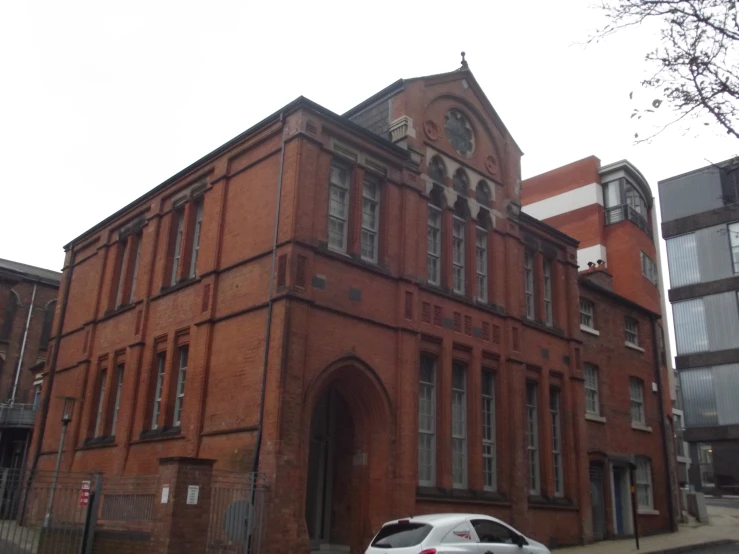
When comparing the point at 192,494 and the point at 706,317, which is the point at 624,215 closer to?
the point at 706,317

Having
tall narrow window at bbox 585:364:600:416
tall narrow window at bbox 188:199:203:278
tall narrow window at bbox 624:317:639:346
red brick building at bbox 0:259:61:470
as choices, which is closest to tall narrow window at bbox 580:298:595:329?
tall narrow window at bbox 585:364:600:416

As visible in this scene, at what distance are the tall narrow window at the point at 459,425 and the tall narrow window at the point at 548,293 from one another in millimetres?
5523

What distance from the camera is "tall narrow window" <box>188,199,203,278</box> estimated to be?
2106 cm

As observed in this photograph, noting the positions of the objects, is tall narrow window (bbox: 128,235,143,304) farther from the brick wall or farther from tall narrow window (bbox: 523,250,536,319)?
tall narrow window (bbox: 523,250,536,319)

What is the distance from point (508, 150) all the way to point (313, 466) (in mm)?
12318

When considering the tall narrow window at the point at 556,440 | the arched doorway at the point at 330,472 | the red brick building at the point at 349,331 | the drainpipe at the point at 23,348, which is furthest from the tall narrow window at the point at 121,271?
the drainpipe at the point at 23,348

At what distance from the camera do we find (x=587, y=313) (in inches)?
1089

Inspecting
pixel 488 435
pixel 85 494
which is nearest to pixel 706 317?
pixel 488 435

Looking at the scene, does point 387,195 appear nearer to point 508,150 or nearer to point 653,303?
point 508,150

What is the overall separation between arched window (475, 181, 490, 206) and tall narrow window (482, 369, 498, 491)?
535 centimetres

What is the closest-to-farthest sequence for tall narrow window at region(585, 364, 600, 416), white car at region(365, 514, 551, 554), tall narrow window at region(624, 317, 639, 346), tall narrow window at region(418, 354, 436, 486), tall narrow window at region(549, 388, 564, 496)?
white car at region(365, 514, 551, 554) < tall narrow window at region(418, 354, 436, 486) < tall narrow window at region(549, 388, 564, 496) < tall narrow window at region(585, 364, 600, 416) < tall narrow window at region(624, 317, 639, 346)

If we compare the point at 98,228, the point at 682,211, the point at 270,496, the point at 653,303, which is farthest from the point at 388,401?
the point at 682,211

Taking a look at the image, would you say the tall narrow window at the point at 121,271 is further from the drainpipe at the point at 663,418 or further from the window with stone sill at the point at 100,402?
the drainpipe at the point at 663,418

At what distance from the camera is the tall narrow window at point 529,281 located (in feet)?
79.4
